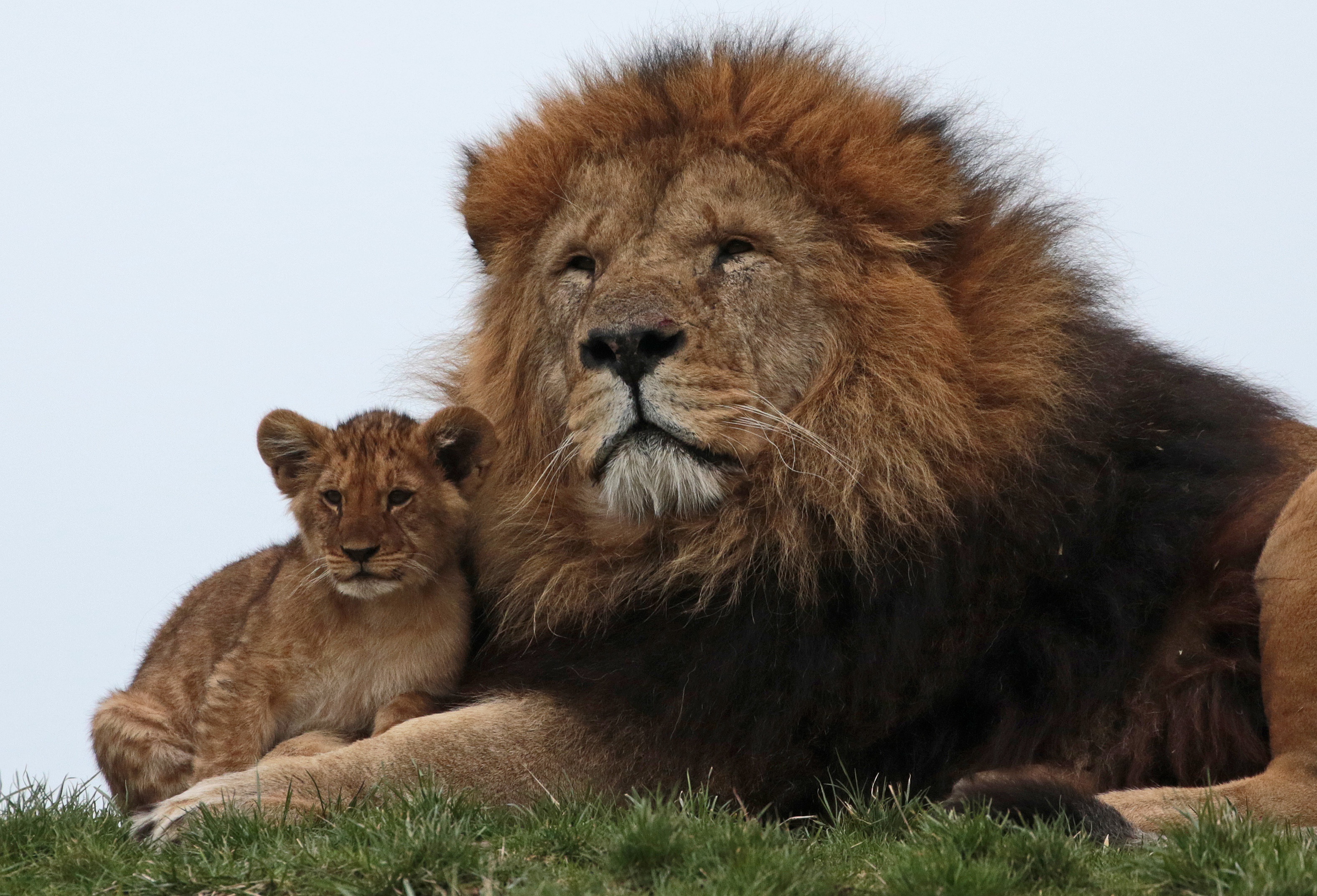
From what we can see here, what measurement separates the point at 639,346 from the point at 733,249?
546 millimetres

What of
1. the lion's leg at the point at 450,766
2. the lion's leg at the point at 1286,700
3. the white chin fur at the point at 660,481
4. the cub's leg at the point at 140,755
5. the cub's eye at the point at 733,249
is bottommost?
the cub's leg at the point at 140,755

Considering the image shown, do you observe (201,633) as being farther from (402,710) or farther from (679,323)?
(679,323)

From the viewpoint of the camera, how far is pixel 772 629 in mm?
4785

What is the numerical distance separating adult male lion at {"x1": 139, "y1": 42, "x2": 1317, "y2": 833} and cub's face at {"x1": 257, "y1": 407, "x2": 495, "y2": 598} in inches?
9.5

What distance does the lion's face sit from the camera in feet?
15.3

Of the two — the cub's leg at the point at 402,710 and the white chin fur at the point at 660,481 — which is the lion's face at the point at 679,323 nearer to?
the white chin fur at the point at 660,481

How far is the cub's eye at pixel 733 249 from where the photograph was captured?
4.96 metres

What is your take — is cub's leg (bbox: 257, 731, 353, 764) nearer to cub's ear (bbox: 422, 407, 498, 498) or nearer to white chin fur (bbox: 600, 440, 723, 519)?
cub's ear (bbox: 422, 407, 498, 498)

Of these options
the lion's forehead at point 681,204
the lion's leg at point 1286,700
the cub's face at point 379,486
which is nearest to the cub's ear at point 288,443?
the cub's face at point 379,486

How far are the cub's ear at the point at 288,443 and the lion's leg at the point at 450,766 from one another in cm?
95

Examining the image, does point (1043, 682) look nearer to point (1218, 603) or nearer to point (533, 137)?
point (1218, 603)

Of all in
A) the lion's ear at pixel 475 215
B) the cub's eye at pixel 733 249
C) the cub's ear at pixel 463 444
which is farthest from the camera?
the lion's ear at pixel 475 215

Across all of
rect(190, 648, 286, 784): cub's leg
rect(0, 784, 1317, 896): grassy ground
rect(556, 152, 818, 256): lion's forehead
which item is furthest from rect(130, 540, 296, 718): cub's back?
rect(556, 152, 818, 256): lion's forehead

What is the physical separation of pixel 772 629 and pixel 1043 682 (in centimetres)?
81
